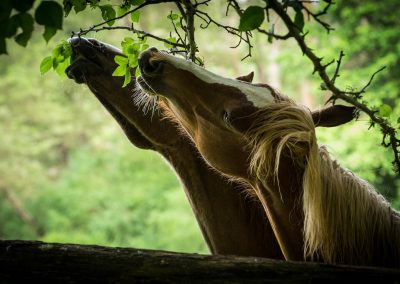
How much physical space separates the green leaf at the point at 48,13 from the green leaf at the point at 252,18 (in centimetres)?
47

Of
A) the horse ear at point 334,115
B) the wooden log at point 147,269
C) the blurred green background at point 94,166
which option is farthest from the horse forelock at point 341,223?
the blurred green background at point 94,166

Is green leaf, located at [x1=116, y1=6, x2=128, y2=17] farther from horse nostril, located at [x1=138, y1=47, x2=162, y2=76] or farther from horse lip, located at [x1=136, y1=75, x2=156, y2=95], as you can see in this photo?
horse lip, located at [x1=136, y1=75, x2=156, y2=95]

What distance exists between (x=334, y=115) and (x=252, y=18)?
0.85m

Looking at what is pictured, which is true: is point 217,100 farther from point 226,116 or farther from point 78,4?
point 78,4

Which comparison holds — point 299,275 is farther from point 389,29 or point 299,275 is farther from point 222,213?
point 389,29

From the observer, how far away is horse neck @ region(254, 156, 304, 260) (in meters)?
1.91

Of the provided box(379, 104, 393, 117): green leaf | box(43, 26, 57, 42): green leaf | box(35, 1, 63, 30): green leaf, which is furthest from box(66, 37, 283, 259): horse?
box(35, 1, 63, 30): green leaf

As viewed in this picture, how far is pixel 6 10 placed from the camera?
103 cm

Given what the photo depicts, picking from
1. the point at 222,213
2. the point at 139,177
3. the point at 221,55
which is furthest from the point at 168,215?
the point at 222,213

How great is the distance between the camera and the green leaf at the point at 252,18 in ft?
3.98

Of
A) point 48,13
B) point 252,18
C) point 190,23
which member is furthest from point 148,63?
point 48,13

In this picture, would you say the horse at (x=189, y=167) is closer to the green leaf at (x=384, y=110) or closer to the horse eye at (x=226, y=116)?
the horse eye at (x=226, y=116)

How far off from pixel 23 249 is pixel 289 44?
1438 cm

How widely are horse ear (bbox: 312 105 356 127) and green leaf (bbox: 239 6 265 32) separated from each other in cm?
79
